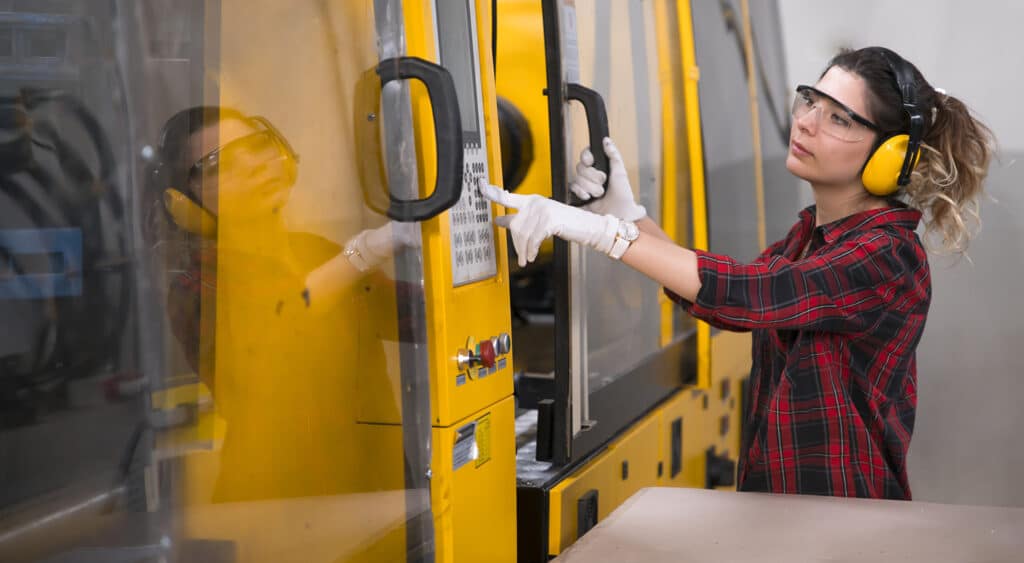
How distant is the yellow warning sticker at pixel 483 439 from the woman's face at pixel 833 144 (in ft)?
3.05

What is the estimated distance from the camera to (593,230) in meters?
1.95

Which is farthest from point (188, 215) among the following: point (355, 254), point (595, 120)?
point (595, 120)

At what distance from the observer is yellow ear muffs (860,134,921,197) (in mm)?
2135

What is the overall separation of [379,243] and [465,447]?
397mm

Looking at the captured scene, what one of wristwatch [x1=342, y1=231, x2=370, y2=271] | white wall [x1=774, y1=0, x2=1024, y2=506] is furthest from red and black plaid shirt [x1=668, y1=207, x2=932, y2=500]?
white wall [x1=774, y1=0, x2=1024, y2=506]

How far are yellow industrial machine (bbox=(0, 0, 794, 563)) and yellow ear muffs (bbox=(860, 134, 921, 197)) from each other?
578 mm

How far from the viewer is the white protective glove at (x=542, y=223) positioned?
6.20 ft

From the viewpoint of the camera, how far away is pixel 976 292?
393 cm

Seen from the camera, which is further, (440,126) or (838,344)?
(838,344)

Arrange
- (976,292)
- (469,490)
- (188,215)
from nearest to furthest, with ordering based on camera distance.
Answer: (188,215)
(469,490)
(976,292)

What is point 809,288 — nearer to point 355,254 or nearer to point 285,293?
point 355,254

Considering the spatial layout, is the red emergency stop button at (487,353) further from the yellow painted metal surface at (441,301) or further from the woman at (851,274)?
the woman at (851,274)

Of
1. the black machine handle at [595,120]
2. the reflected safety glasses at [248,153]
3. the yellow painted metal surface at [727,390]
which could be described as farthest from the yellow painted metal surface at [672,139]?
the reflected safety glasses at [248,153]

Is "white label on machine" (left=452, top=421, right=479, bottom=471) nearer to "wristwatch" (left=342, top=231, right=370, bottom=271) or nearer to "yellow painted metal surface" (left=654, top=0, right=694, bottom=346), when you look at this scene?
"wristwatch" (left=342, top=231, right=370, bottom=271)
